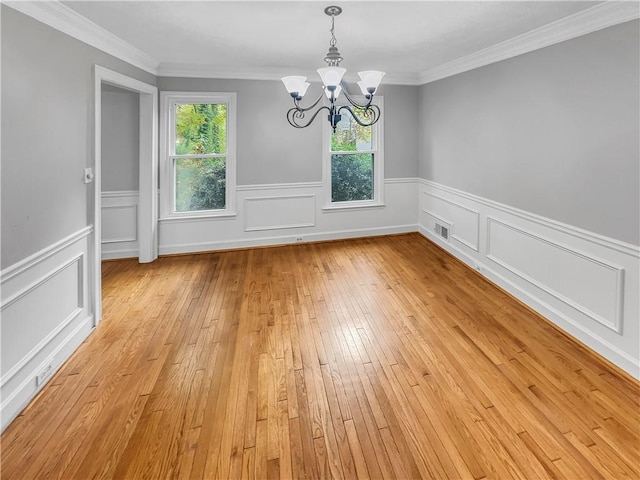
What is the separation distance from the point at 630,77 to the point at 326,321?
2764 millimetres

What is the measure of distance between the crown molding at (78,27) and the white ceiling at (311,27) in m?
0.06

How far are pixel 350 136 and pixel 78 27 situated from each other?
3595 millimetres

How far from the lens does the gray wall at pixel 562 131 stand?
7.86 feet

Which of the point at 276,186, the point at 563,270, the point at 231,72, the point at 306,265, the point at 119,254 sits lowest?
the point at 306,265

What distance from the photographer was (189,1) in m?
2.46

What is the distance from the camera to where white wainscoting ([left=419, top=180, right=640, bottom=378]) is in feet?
8.00

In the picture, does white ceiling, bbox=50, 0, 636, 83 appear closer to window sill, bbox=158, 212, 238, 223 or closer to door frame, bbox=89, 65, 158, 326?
door frame, bbox=89, 65, 158, 326

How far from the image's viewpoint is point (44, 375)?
7.55ft

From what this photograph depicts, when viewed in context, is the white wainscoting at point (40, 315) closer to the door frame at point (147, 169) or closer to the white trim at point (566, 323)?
the door frame at point (147, 169)

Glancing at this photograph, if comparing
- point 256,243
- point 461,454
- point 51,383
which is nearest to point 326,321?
point 461,454

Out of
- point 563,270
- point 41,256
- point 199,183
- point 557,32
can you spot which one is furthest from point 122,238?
point 557,32

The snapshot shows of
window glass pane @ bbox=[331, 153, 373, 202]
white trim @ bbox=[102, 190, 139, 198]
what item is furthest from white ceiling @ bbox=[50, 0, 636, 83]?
white trim @ bbox=[102, 190, 139, 198]

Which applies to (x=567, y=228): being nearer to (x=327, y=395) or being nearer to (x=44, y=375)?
(x=327, y=395)

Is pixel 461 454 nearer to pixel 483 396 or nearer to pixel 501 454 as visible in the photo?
pixel 501 454
